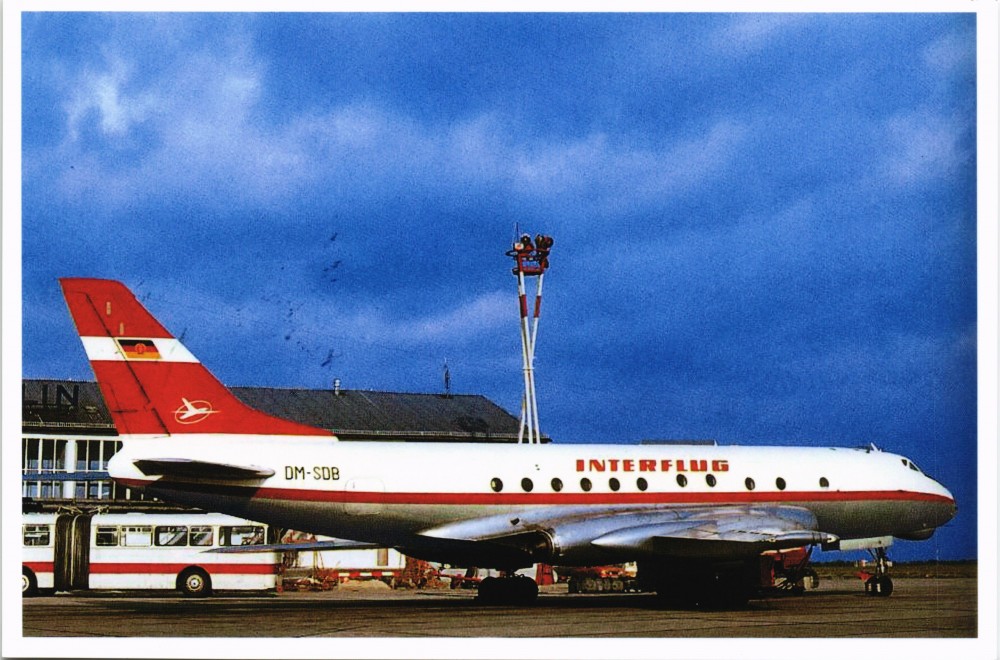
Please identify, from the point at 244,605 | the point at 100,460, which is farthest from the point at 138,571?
the point at 100,460

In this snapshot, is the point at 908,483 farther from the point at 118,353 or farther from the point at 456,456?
the point at 118,353

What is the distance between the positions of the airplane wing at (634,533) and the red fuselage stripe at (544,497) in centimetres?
28

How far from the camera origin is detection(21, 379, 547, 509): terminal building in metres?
47.3

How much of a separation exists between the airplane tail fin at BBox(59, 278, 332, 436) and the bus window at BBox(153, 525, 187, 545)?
1214cm

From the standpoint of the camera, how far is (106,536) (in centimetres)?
3309

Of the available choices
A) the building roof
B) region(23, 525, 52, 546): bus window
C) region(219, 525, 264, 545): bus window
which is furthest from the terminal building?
region(23, 525, 52, 546): bus window

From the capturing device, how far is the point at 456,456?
24203 millimetres

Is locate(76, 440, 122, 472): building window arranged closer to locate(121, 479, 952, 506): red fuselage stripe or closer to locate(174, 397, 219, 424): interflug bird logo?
locate(174, 397, 219, 424): interflug bird logo

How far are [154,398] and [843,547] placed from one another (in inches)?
555

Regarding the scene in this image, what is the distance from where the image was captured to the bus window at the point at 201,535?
3381cm

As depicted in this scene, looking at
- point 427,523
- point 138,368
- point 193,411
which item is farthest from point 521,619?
point 138,368

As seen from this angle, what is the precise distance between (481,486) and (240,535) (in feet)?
44.5

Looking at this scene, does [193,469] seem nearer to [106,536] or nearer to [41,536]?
[106,536]

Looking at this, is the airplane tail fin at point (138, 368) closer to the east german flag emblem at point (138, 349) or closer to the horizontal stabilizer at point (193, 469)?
the east german flag emblem at point (138, 349)
